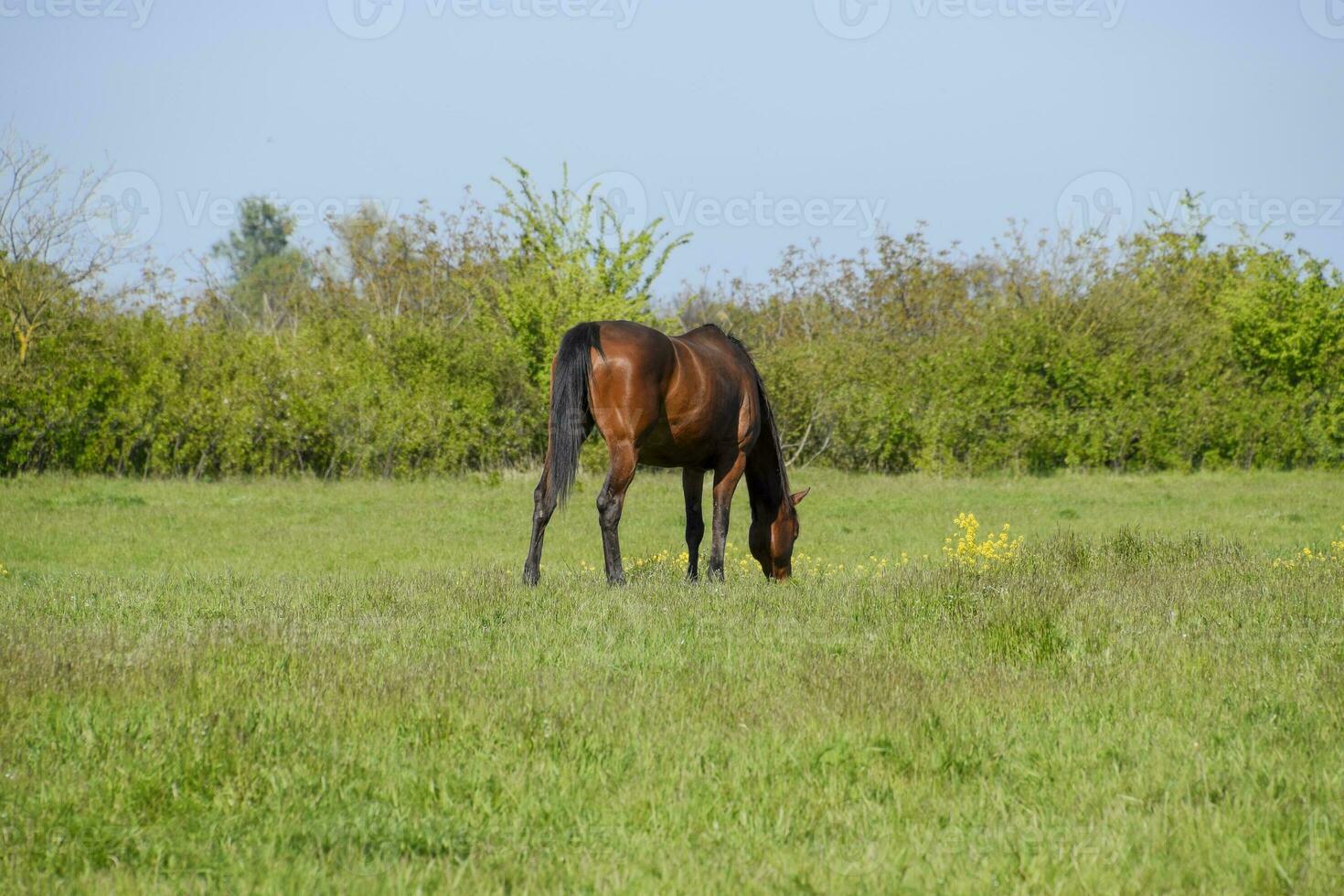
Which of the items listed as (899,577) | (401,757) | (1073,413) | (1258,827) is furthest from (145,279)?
(1258,827)

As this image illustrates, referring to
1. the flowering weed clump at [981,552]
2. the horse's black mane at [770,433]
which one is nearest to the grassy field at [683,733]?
the flowering weed clump at [981,552]

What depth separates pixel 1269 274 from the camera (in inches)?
1337

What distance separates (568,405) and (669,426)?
977 millimetres

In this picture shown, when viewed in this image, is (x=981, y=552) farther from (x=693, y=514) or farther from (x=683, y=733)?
(x=683, y=733)

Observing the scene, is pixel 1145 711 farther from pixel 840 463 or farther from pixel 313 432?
pixel 840 463

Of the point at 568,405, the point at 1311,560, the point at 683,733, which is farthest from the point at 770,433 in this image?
the point at 683,733

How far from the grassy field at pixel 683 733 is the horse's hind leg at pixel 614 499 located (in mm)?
355

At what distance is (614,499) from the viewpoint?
9469 mm

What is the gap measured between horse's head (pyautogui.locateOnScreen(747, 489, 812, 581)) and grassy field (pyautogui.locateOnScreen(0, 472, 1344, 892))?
144 centimetres

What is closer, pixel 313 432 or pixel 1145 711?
pixel 1145 711

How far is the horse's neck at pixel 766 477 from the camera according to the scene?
36.1 feet

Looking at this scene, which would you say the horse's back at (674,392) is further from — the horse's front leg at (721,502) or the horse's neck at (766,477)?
the horse's neck at (766,477)

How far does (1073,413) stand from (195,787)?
25983 mm

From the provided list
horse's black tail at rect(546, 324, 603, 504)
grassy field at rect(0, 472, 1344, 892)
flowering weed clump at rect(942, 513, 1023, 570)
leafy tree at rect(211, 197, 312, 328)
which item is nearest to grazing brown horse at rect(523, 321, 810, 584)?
horse's black tail at rect(546, 324, 603, 504)
